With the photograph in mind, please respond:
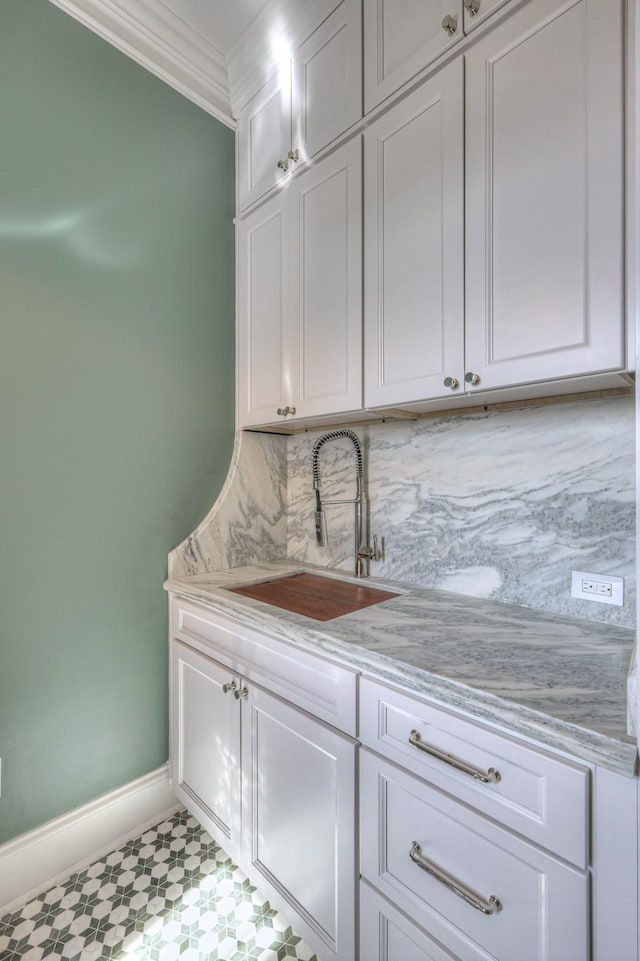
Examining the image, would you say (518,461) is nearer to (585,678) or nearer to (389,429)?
(389,429)

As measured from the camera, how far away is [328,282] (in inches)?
61.9

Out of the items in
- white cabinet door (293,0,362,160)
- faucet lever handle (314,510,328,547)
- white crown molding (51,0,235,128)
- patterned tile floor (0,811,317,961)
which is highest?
white crown molding (51,0,235,128)

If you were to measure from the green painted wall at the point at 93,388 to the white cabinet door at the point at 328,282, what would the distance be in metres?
0.47

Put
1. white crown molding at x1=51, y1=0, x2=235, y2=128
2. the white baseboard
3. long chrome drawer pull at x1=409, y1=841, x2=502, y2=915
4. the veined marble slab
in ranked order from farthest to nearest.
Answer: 1. the veined marble slab
2. white crown molding at x1=51, y1=0, x2=235, y2=128
3. the white baseboard
4. long chrome drawer pull at x1=409, y1=841, x2=502, y2=915

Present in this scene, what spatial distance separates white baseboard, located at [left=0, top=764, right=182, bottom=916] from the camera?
141 cm

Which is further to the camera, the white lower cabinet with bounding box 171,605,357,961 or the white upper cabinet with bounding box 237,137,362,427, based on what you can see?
the white upper cabinet with bounding box 237,137,362,427

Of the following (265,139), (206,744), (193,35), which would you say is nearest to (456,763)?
(206,744)

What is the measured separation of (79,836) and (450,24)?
2.71 m

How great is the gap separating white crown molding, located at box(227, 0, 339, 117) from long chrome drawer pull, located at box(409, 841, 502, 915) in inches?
96.9

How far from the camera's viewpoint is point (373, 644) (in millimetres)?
1079

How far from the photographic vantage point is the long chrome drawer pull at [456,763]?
2.70 ft

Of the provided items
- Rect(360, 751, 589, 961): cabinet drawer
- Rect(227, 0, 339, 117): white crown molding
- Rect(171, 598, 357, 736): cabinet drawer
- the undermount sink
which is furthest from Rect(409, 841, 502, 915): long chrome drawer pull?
Rect(227, 0, 339, 117): white crown molding

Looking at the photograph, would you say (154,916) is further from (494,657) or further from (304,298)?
(304,298)

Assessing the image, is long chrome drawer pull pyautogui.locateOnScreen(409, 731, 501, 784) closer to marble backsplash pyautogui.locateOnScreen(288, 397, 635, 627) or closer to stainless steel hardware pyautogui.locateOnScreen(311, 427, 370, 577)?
marble backsplash pyautogui.locateOnScreen(288, 397, 635, 627)
